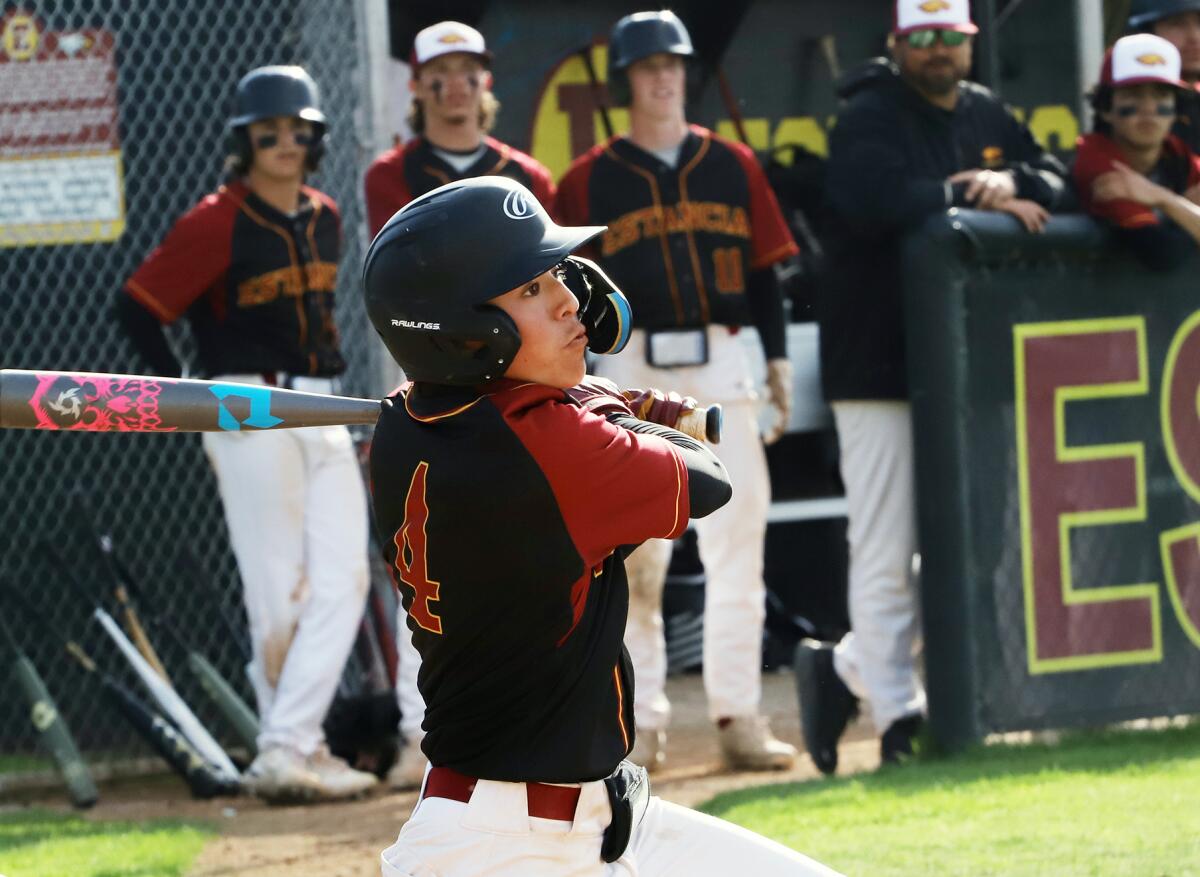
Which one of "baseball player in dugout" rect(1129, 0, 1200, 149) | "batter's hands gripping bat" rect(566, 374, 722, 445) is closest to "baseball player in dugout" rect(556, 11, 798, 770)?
"baseball player in dugout" rect(1129, 0, 1200, 149)

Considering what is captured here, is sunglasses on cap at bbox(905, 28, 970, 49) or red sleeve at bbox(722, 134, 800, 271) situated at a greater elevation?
sunglasses on cap at bbox(905, 28, 970, 49)

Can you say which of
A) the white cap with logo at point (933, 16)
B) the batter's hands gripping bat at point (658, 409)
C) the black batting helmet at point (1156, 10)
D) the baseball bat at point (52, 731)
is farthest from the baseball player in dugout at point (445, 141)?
the batter's hands gripping bat at point (658, 409)

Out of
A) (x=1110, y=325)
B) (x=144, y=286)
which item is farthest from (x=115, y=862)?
(x=1110, y=325)

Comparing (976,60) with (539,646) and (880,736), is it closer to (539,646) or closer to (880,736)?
(880,736)

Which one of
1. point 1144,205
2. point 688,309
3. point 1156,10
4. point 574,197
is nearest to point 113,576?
point 574,197

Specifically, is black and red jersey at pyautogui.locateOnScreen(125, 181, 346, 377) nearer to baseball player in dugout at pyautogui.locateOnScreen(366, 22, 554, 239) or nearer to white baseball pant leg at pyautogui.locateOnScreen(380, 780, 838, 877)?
baseball player in dugout at pyautogui.locateOnScreen(366, 22, 554, 239)

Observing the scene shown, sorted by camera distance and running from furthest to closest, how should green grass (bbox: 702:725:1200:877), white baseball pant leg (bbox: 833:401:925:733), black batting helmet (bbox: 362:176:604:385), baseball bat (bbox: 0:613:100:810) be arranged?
baseball bat (bbox: 0:613:100:810)
white baseball pant leg (bbox: 833:401:925:733)
green grass (bbox: 702:725:1200:877)
black batting helmet (bbox: 362:176:604:385)

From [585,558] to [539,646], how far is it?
0.13 meters

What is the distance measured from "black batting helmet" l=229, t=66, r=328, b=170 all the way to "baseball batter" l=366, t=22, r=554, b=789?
0.25 metres

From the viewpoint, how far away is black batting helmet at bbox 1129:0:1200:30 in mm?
6344

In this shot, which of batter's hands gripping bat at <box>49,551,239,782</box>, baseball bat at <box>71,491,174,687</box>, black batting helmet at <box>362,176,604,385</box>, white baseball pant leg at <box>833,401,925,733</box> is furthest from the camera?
baseball bat at <box>71,491,174,687</box>

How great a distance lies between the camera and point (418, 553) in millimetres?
2543

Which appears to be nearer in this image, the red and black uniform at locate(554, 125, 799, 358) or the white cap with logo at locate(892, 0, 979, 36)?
the white cap with logo at locate(892, 0, 979, 36)

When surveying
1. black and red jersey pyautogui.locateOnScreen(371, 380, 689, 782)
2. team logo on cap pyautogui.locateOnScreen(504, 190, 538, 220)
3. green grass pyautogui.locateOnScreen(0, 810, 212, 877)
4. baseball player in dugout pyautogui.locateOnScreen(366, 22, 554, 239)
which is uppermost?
baseball player in dugout pyautogui.locateOnScreen(366, 22, 554, 239)
